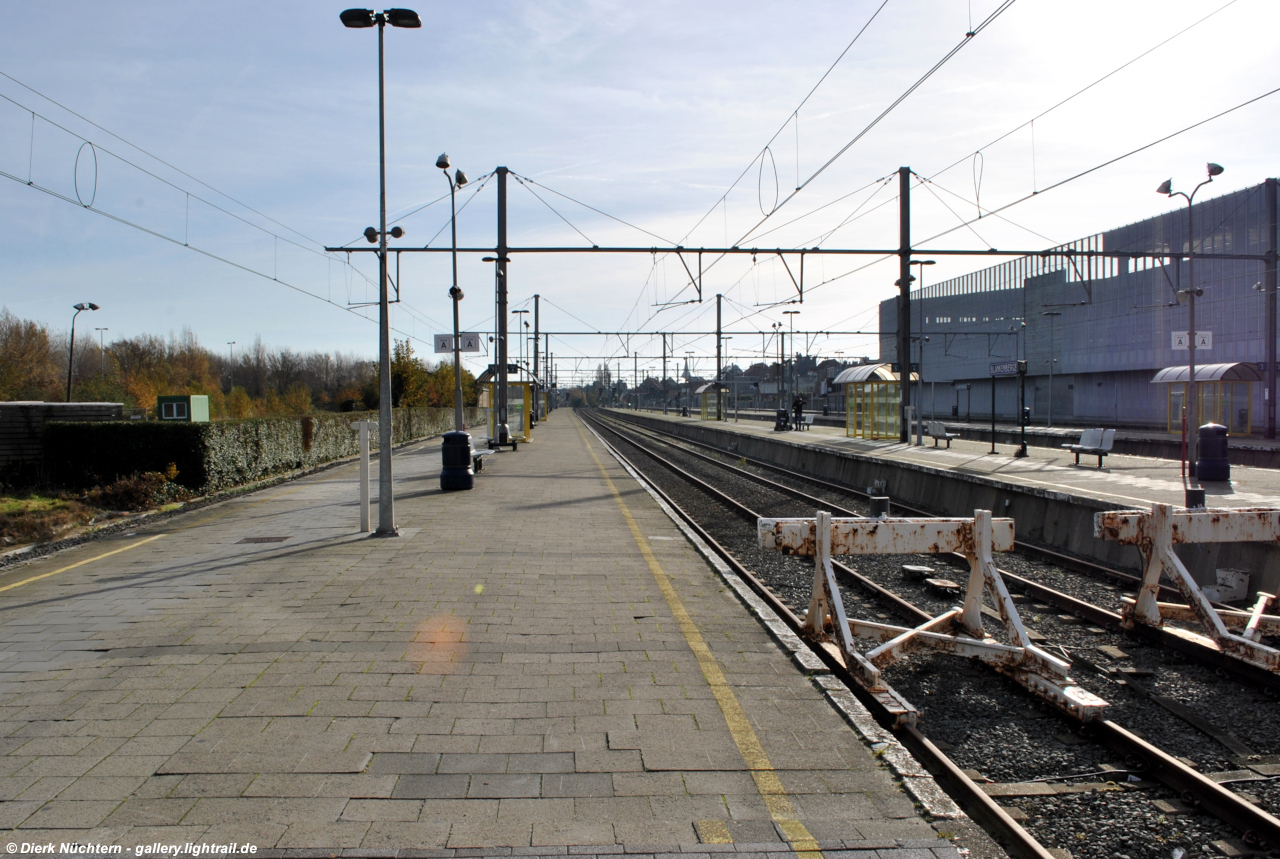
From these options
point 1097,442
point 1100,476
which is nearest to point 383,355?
point 1100,476

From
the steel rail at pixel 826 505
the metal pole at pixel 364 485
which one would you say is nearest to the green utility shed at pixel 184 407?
the metal pole at pixel 364 485

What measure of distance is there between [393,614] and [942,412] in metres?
63.1

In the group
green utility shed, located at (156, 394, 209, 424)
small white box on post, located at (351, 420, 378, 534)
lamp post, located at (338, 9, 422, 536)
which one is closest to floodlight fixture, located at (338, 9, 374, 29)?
lamp post, located at (338, 9, 422, 536)

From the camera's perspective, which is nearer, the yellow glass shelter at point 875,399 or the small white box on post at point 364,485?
the small white box on post at point 364,485

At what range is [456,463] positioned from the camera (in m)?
16.0

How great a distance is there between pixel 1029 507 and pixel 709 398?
50107mm

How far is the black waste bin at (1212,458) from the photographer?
13422 mm

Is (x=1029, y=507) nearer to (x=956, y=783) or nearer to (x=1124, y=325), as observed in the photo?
(x=956, y=783)

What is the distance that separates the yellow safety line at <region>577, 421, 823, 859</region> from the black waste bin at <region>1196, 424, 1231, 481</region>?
1103 cm

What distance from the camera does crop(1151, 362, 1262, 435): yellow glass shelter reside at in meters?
24.4

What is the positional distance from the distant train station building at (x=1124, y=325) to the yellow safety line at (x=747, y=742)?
17897 mm

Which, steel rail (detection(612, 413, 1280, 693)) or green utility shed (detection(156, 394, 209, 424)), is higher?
green utility shed (detection(156, 394, 209, 424))

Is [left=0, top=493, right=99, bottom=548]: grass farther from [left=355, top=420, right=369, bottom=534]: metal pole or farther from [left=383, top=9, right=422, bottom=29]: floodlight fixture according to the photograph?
[left=383, top=9, right=422, bottom=29]: floodlight fixture

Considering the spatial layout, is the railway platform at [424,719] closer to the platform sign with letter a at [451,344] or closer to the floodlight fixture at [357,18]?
the floodlight fixture at [357,18]
